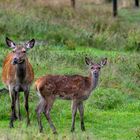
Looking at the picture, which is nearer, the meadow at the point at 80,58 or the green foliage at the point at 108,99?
the meadow at the point at 80,58

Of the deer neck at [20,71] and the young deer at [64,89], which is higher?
the deer neck at [20,71]

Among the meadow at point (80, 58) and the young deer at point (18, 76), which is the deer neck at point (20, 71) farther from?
the meadow at point (80, 58)

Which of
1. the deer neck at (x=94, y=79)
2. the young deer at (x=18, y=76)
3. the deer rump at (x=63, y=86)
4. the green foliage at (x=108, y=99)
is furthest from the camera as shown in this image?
the green foliage at (x=108, y=99)

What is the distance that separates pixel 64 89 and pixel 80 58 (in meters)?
7.58

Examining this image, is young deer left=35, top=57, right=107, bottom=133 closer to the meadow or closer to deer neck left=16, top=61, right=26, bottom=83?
the meadow

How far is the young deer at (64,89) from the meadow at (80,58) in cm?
48

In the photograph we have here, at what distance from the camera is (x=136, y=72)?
69.0 feet

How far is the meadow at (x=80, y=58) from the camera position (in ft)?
47.5

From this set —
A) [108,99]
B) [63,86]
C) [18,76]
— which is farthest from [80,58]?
[63,86]

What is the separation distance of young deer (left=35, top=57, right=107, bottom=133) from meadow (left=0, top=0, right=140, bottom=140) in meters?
0.48

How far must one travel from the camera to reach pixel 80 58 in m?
21.5

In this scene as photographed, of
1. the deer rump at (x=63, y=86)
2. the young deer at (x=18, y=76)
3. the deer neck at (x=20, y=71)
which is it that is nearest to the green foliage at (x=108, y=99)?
the deer rump at (x=63, y=86)

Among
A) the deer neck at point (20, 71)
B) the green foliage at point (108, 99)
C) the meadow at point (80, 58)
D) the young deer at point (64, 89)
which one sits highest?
the deer neck at point (20, 71)

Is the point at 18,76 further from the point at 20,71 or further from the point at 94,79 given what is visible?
the point at 94,79
